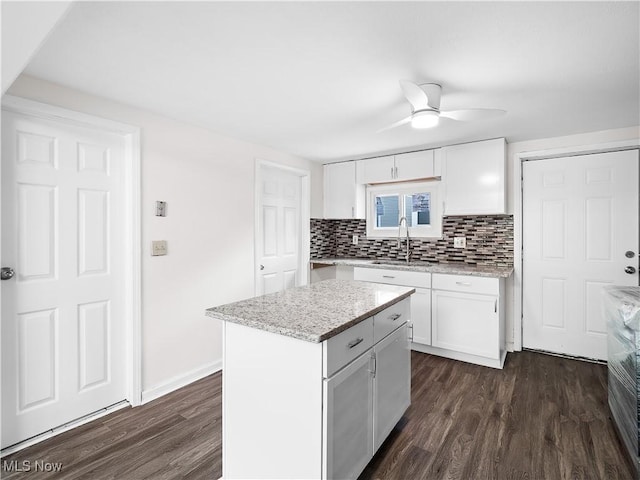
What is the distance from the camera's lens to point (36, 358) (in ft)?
6.79

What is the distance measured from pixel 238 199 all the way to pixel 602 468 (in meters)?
3.17

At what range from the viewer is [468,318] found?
3174 millimetres

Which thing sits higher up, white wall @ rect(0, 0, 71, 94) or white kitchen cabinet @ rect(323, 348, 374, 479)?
white wall @ rect(0, 0, 71, 94)

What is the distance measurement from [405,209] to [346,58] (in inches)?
105

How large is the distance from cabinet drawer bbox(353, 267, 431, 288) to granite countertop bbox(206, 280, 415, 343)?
1264 millimetres

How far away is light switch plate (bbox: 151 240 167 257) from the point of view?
8.50 ft

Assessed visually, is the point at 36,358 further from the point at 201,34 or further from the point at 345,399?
the point at 201,34

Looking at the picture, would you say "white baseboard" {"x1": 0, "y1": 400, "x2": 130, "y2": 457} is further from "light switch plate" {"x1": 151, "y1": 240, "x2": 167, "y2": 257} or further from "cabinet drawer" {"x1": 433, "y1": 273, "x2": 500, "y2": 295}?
"cabinet drawer" {"x1": 433, "y1": 273, "x2": 500, "y2": 295}

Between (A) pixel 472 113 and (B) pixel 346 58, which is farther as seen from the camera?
(A) pixel 472 113

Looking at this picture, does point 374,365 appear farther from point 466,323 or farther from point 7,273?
point 7,273

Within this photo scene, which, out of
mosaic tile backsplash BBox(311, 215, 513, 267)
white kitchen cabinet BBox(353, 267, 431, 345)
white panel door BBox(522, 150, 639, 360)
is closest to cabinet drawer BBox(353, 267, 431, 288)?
white kitchen cabinet BBox(353, 267, 431, 345)

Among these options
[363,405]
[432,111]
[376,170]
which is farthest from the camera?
[376,170]

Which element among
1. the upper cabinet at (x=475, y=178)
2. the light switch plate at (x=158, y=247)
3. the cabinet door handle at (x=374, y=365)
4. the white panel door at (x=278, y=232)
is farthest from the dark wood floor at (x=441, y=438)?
the upper cabinet at (x=475, y=178)

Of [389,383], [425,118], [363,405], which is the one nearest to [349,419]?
[363,405]
